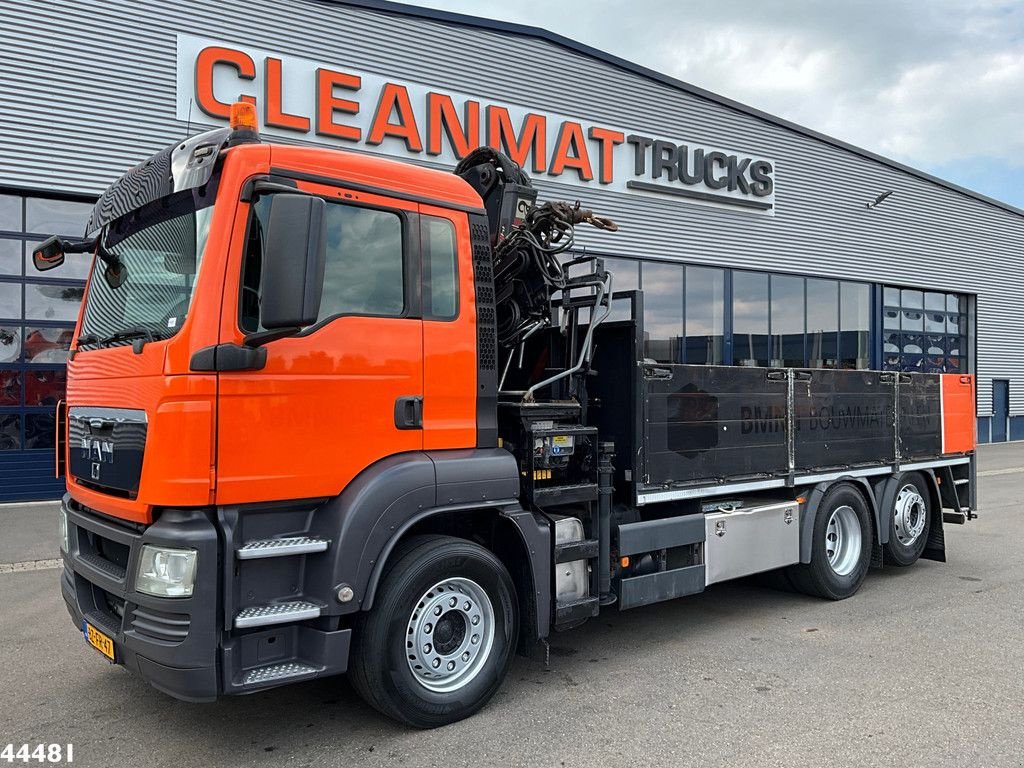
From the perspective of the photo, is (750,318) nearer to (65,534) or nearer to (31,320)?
(31,320)

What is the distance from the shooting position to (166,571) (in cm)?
343

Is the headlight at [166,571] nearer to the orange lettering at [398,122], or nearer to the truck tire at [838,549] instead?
the truck tire at [838,549]

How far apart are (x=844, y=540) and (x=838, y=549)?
11 cm

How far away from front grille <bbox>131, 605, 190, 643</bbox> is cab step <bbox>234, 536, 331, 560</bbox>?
0.36 m

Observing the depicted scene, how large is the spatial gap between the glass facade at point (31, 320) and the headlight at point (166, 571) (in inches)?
375

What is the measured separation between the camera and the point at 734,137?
1853 cm

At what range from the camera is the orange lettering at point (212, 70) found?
12039mm

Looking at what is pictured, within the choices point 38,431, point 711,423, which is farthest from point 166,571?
point 38,431

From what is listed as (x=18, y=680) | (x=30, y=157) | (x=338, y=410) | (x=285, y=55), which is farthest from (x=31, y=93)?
(x=338, y=410)

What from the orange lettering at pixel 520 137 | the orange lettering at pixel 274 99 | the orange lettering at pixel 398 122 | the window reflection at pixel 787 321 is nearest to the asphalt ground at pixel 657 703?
the orange lettering at pixel 274 99

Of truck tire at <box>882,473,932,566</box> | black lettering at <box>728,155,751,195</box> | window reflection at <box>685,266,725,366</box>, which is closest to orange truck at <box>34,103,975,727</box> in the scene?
truck tire at <box>882,473,932,566</box>

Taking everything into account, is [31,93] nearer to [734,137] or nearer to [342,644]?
[342,644]

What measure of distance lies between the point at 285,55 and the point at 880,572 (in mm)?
11339

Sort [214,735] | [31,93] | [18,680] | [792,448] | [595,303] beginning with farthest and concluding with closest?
[31,93] < [792,448] < [595,303] < [18,680] < [214,735]
